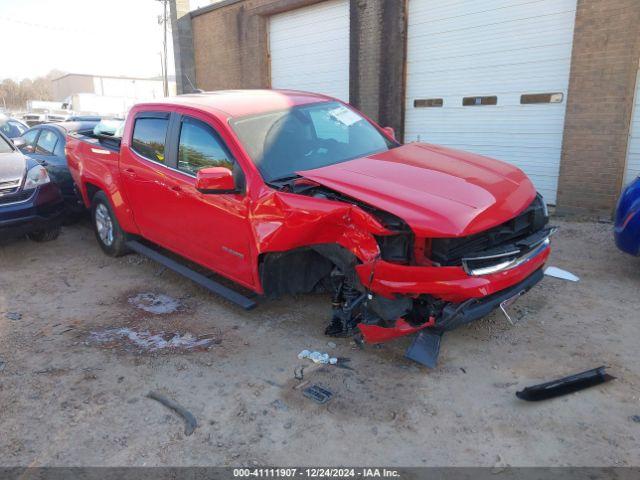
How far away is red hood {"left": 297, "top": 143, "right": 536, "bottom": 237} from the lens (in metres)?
2.97

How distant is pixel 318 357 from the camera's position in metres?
3.59

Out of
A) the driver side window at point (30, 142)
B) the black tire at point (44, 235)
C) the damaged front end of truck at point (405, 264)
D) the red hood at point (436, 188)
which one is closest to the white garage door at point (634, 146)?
the red hood at point (436, 188)

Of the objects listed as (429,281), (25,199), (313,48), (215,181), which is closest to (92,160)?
(25,199)

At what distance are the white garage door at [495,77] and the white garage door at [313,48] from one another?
1.93 meters

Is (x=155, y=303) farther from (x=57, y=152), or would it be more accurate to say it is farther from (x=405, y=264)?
(x=57, y=152)

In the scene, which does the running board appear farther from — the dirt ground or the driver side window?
the driver side window

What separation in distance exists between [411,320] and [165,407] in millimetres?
1701

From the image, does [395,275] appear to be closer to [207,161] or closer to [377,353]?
[377,353]

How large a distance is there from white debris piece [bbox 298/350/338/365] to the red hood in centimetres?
122

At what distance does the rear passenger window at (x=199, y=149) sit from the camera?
404 centimetres

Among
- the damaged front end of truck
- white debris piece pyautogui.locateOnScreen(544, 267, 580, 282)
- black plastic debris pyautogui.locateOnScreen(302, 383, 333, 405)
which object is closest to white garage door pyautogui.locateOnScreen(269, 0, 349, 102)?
white debris piece pyautogui.locateOnScreen(544, 267, 580, 282)

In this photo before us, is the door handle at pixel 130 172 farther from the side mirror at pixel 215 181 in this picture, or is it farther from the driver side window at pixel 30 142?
the driver side window at pixel 30 142

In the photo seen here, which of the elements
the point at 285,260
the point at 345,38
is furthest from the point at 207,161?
the point at 345,38

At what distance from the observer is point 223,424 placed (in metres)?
2.94
